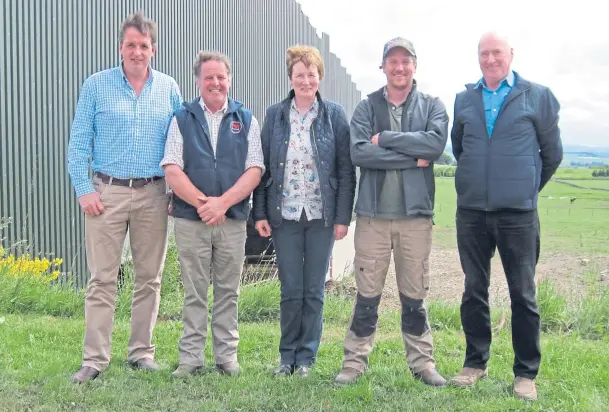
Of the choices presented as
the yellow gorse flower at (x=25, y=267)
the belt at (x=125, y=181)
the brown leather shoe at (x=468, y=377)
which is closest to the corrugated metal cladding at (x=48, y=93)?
the yellow gorse flower at (x=25, y=267)

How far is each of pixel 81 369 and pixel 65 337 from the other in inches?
49.0

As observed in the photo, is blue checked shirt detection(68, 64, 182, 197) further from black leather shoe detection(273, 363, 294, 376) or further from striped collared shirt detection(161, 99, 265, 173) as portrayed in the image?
black leather shoe detection(273, 363, 294, 376)

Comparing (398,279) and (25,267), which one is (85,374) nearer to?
(398,279)

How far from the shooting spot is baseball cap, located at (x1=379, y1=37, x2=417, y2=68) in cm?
430

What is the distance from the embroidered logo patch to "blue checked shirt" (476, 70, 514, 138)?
161cm

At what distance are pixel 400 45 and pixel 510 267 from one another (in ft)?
A: 5.18

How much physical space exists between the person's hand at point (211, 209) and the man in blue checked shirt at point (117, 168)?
0.38 meters

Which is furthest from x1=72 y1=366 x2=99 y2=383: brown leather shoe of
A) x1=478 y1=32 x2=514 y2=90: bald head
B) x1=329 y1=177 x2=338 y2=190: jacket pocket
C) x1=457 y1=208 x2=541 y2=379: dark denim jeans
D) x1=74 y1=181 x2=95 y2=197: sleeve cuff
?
x1=478 y1=32 x2=514 y2=90: bald head

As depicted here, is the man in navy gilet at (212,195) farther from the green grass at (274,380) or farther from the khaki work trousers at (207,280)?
the green grass at (274,380)

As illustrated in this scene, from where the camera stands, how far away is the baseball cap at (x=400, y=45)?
430cm

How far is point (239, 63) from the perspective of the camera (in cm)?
1368

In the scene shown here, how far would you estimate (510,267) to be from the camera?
419cm

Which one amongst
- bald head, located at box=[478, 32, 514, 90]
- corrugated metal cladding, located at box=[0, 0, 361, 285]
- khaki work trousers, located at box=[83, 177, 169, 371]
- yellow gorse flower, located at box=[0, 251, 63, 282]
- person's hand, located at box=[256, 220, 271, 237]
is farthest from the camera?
corrugated metal cladding, located at box=[0, 0, 361, 285]

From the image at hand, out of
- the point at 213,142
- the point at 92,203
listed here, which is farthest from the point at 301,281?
the point at 92,203
